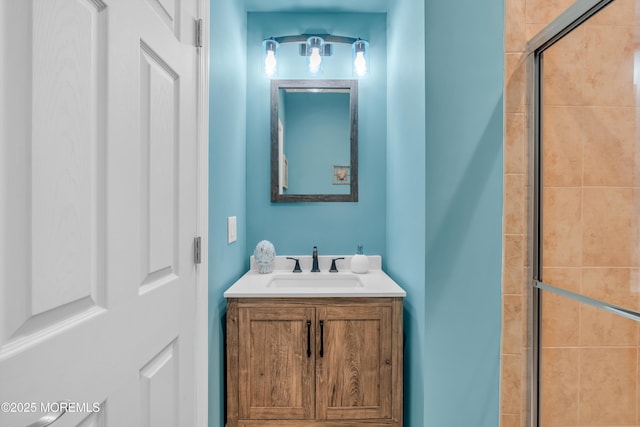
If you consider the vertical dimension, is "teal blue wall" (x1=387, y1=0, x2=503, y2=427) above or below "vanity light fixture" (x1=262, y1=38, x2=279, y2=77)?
below

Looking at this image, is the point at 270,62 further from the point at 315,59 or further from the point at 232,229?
the point at 232,229

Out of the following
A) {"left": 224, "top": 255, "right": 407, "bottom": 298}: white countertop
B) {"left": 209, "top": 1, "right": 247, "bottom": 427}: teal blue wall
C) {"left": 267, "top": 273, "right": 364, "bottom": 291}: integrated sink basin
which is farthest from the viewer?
{"left": 267, "top": 273, "right": 364, "bottom": 291}: integrated sink basin

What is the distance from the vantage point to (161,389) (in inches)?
35.9

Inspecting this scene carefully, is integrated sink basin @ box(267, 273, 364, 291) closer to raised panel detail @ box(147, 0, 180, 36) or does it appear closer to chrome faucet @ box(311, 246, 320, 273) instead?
chrome faucet @ box(311, 246, 320, 273)

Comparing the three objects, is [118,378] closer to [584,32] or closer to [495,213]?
[495,213]

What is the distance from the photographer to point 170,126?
0.96 m

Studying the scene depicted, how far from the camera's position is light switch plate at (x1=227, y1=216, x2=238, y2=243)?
65.2 inches

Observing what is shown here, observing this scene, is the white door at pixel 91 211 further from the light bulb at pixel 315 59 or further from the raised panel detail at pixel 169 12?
the light bulb at pixel 315 59

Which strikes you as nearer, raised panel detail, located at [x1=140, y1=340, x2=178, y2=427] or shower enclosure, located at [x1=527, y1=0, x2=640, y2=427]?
raised panel detail, located at [x1=140, y1=340, x2=178, y2=427]

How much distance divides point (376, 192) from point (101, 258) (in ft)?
5.55

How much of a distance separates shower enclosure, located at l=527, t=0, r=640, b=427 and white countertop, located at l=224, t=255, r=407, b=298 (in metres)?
0.64

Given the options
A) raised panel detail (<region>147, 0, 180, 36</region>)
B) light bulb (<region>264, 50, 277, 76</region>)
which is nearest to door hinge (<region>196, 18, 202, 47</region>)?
raised panel detail (<region>147, 0, 180, 36</region>)

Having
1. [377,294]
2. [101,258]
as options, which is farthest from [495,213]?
[101,258]

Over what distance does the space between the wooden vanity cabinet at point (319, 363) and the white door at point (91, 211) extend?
0.54m
